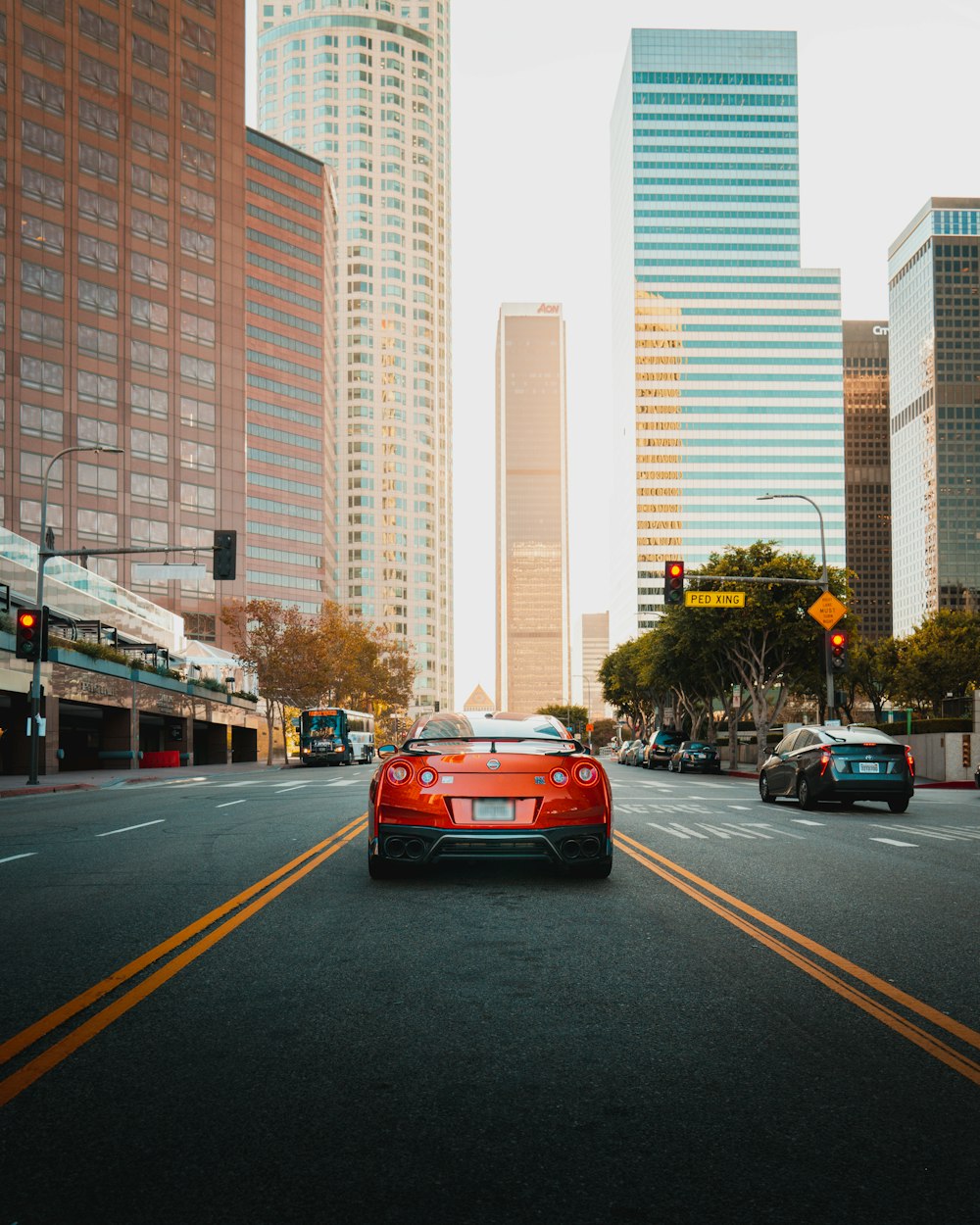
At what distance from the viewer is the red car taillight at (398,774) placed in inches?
356

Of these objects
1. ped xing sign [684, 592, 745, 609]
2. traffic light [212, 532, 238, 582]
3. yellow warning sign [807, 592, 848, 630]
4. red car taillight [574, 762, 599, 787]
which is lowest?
red car taillight [574, 762, 599, 787]

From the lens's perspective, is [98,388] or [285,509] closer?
[98,388]

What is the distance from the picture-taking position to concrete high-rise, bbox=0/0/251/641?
88562 mm

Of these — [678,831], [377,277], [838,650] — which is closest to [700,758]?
[838,650]

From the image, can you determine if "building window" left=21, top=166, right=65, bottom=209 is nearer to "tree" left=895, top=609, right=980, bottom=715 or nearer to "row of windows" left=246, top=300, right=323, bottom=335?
"row of windows" left=246, top=300, right=323, bottom=335

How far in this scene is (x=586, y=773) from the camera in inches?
359

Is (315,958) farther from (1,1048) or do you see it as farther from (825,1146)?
(825,1146)

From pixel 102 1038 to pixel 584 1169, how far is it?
243 centimetres

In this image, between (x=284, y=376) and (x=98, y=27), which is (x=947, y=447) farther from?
(x=98, y=27)

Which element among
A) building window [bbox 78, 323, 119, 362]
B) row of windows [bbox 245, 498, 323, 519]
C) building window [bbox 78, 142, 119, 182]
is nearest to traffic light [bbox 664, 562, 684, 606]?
building window [bbox 78, 323, 119, 362]

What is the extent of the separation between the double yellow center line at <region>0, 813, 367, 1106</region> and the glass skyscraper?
169416 millimetres

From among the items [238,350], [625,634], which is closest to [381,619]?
[625,634]

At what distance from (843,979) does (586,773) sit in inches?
136

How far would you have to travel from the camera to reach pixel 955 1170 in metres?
3.30
